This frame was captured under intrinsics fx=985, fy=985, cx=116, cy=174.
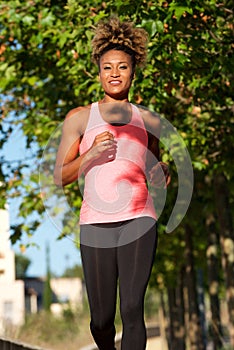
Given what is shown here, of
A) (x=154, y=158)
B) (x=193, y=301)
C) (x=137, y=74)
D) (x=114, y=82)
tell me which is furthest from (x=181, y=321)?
(x=114, y=82)

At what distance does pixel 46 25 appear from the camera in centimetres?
1370

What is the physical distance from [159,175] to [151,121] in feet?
1.24

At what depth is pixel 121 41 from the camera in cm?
654

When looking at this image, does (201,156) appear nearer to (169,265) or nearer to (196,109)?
(196,109)

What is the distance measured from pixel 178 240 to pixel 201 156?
40.7ft

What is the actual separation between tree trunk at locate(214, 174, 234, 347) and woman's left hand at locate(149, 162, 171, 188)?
1131 centimetres

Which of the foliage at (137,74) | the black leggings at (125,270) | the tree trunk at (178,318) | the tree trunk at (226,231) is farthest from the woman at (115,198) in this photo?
the tree trunk at (178,318)

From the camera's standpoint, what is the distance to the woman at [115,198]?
6.29m

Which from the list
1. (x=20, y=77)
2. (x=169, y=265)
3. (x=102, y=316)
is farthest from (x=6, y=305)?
(x=102, y=316)

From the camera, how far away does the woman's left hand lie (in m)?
6.52

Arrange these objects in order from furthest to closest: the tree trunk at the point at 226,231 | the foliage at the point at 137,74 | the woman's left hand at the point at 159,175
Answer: the tree trunk at the point at 226,231 → the foliage at the point at 137,74 → the woman's left hand at the point at 159,175

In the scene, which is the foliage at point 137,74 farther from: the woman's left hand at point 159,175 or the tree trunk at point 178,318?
the tree trunk at point 178,318

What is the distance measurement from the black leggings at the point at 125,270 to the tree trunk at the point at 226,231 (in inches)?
457

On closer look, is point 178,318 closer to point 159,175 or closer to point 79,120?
point 159,175
